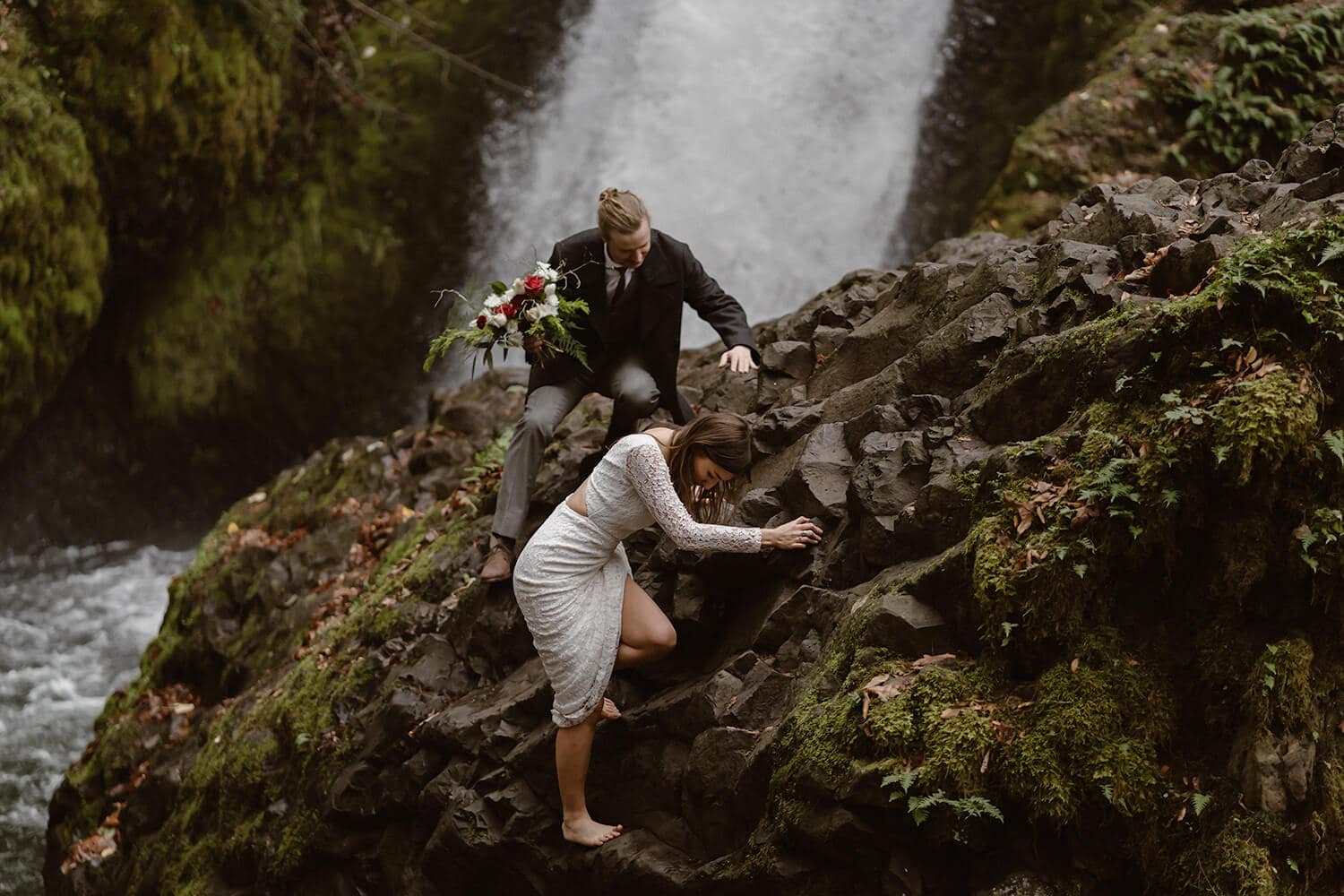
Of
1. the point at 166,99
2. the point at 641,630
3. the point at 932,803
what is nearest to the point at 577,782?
the point at 641,630

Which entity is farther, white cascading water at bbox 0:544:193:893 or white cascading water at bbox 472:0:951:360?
white cascading water at bbox 472:0:951:360

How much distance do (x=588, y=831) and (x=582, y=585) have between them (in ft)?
4.35

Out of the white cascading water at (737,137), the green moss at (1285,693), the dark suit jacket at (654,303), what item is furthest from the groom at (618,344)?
the white cascading water at (737,137)

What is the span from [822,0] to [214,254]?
9.47m

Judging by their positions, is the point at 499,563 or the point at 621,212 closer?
the point at 621,212

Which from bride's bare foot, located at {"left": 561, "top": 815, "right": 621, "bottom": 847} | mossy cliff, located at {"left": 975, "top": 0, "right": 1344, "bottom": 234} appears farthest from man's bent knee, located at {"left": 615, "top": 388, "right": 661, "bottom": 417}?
mossy cliff, located at {"left": 975, "top": 0, "right": 1344, "bottom": 234}

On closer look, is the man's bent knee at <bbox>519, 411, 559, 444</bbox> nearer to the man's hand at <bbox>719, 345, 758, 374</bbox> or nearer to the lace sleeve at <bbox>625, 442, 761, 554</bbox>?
the man's hand at <bbox>719, 345, 758, 374</bbox>

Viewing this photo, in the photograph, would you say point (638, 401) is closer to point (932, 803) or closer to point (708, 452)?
point (708, 452)

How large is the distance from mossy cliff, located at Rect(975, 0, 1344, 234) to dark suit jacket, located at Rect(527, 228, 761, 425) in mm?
7290

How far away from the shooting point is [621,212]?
6.15m

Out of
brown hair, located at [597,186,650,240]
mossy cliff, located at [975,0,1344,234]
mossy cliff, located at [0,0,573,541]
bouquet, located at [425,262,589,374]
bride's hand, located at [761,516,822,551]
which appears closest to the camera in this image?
bride's hand, located at [761,516,822,551]

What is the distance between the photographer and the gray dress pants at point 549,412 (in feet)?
22.9

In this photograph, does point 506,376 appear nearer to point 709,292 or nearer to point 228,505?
point 228,505

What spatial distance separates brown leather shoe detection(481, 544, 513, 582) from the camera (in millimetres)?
7355
